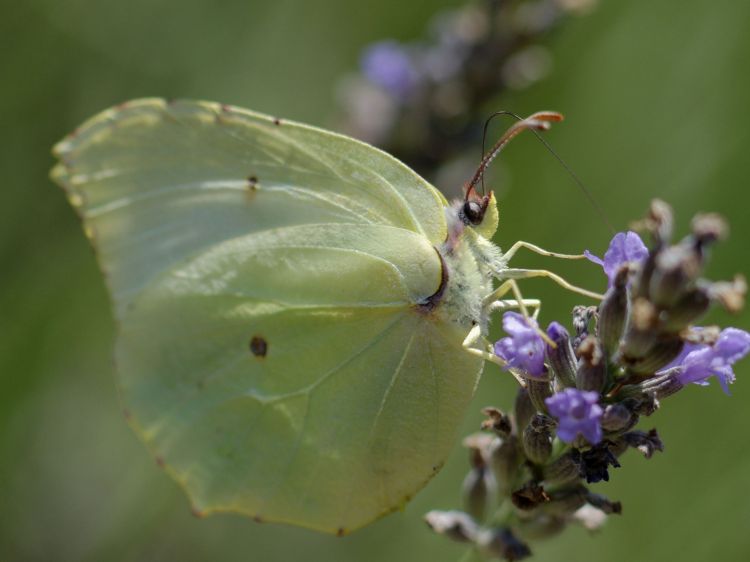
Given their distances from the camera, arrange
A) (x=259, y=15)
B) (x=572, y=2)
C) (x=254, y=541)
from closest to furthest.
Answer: (x=572, y=2), (x=254, y=541), (x=259, y=15)

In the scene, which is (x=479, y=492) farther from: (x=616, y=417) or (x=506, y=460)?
(x=616, y=417)

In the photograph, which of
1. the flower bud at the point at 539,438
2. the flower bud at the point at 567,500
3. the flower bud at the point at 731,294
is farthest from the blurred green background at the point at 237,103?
the flower bud at the point at 731,294

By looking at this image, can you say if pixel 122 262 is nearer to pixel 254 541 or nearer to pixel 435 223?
pixel 435 223

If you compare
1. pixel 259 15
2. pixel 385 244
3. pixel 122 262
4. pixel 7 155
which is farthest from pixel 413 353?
pixel 259 15

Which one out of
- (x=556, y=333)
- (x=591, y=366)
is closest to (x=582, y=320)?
(x=556, y=333)

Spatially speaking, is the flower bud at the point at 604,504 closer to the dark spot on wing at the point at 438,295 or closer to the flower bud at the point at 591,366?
the flower bud at the point at 591,366

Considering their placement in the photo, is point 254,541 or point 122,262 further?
point 254,541
